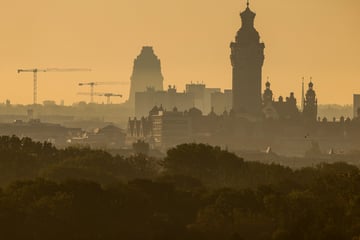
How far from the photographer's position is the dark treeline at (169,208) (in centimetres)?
11231

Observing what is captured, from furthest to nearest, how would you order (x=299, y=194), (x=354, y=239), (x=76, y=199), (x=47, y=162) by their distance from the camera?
1. (x=47, y=162)
2. (x=299, y=194)
3. (x=76, y=199)
4. (x=354, y=239)

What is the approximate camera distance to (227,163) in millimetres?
179500

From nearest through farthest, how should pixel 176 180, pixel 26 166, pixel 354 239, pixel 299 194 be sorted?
pixel 354 239 → pixel 299 194 → pixel 176 180 → pixel 26 166

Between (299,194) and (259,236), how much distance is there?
18.7m

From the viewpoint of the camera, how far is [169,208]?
127m

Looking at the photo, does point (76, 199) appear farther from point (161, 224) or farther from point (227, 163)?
point (227, 163)

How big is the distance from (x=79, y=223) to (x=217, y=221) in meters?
10.2

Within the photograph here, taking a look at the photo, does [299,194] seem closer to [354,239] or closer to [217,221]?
[217,221]

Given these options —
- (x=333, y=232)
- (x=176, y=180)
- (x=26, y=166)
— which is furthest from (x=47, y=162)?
(x=333, y=232)

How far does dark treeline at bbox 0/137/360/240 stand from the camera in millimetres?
112312

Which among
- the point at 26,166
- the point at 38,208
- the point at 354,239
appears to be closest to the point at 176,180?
the point at 26,166

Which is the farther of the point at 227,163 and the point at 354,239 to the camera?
the point at 227,163

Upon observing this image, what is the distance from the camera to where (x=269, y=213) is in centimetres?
12712

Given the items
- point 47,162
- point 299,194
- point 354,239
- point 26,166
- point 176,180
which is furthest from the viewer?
point 47,162
